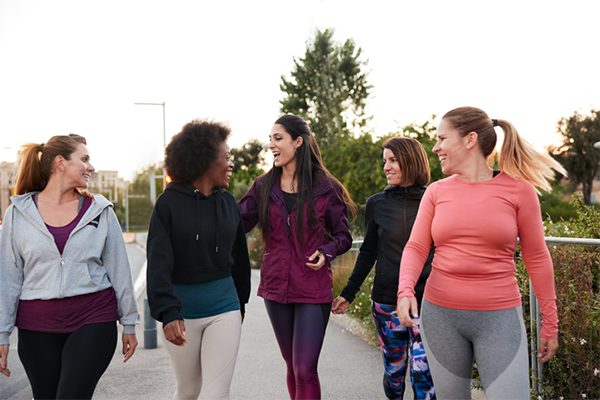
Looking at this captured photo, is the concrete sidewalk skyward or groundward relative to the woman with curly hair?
groundward

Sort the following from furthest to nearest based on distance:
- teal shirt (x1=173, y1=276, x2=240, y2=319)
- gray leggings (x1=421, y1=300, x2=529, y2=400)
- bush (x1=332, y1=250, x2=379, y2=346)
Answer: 1. bush (x1=332, y1=250, x2=379, y2=346)
2. teal shirt (x1=173, y1=276, x2=240, y2=319)
3. gray leggings (x1=421, y1=300, x2=529, y2=400)

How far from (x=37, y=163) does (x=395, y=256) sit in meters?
2.27

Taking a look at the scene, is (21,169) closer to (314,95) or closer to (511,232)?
(511,232)

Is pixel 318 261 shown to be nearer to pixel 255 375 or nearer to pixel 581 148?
pixel 255 375

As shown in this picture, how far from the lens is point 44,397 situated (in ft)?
9.34

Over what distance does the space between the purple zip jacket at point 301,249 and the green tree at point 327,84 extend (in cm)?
3732

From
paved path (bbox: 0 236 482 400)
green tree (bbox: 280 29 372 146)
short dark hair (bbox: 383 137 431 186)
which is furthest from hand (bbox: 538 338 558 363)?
green tree (bbox: 280 29 372 146)

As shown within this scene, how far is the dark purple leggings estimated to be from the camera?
3377 millimetres

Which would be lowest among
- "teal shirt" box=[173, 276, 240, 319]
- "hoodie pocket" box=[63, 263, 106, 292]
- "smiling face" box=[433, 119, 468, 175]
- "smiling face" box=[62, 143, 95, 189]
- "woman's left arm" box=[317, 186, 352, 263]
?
"teal shirt" box=[173, 276, 240, 319]

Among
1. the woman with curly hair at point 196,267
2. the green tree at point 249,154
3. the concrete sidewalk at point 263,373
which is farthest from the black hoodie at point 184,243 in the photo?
the green tree at point 249,154

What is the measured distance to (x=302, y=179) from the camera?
3.64 metres

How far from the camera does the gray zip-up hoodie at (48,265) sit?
112 inches

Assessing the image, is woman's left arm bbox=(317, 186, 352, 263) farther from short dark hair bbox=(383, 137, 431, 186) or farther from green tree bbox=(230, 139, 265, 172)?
green tree bbox=(230, 139, 265, 172)

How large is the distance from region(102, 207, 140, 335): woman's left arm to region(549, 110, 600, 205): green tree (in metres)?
43.9
